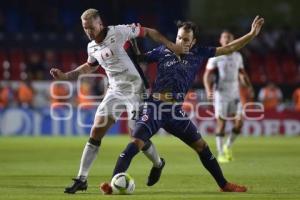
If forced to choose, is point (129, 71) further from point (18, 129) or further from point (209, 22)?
point (209, 22)

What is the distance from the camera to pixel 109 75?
10.9 meters

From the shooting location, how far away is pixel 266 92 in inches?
1117

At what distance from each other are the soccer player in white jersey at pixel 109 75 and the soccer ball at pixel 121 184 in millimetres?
564

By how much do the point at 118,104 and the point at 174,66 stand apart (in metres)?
0.91

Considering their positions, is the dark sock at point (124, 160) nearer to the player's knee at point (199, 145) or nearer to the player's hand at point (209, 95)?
the player's knee at point (199, 145)

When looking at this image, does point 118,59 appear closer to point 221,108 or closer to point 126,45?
point 126,45

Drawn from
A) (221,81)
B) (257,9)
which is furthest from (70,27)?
(221,81)

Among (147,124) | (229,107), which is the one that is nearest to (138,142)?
(147,124)

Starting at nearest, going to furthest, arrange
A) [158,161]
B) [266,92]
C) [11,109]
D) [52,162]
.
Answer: [158,161], [52,162], [11,109], [266,92]

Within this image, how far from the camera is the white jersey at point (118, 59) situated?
Answer: 10.7 m

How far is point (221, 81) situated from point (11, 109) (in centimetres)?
1058

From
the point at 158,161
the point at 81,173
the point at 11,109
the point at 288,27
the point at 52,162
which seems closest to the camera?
the point at 81,173

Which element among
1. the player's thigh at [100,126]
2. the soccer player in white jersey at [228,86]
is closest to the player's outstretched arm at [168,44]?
the player's thigh at [100,126]

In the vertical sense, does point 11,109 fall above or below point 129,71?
below
